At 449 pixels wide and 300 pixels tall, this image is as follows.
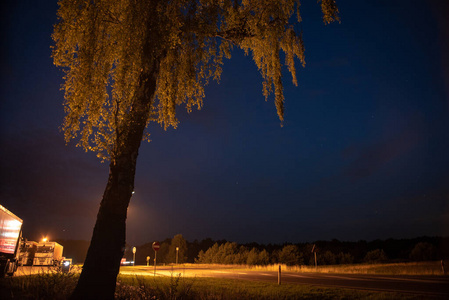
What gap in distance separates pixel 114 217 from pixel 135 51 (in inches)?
159

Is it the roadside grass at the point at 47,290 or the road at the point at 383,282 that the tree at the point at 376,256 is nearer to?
the road at the point at 383,282

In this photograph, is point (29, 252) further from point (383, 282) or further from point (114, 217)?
point (383, 282)

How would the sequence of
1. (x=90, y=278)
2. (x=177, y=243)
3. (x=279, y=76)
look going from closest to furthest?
1. (x=90, y=278)
2. (x=279, y=76)
3. (x=177, y=243)

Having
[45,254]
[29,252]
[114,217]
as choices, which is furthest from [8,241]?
[29,252]

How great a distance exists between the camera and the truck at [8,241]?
46.8 ft

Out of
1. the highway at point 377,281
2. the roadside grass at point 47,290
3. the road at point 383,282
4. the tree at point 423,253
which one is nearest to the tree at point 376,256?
the tree at point 423,253

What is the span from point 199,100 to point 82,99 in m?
4.29

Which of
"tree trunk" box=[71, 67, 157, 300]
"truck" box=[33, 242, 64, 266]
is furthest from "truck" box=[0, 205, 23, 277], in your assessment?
→ "truck" box=[33, 242, 64, 266]

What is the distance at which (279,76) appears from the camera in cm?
997

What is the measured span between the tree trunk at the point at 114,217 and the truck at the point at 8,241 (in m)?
10.0

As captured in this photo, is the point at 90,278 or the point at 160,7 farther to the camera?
the point at 160,7

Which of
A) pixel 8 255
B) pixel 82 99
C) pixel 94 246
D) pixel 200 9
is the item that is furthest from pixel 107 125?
pixel 8 255

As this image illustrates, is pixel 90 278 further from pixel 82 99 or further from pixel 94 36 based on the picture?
pixel 94 36

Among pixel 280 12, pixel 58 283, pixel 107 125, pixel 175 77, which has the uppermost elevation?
pixel 280 12
